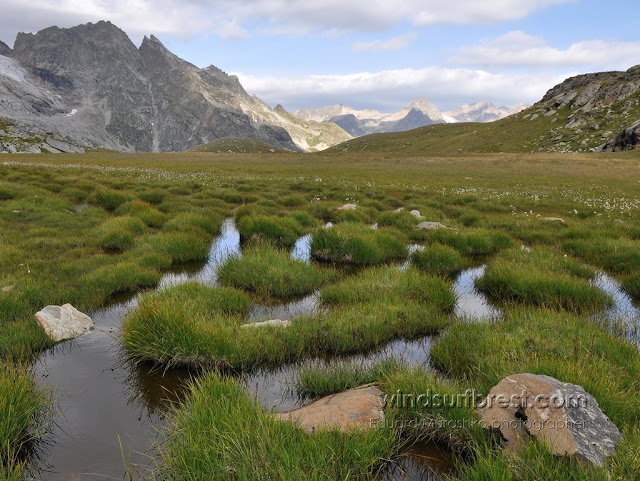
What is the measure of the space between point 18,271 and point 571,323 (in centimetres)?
1234

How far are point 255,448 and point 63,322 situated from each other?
538 centimetres

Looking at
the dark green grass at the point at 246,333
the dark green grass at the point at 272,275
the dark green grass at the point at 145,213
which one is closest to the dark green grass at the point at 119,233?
the dark green grass at the point at 145,213

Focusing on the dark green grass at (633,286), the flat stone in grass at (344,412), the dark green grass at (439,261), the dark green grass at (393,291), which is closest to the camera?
the flat stone in grass at (344,412)

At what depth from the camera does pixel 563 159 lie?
7150 cm

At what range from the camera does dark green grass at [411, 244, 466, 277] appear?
1220cm

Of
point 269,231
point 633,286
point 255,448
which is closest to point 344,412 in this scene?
point 255,448

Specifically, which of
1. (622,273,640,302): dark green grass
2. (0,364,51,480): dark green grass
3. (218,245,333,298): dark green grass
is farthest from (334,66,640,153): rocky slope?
(0,364,51,480): dark green grass

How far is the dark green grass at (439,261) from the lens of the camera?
480 inches

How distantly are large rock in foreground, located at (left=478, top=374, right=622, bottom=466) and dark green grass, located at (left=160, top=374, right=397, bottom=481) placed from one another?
4.10ft

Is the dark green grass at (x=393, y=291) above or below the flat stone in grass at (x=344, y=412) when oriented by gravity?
below

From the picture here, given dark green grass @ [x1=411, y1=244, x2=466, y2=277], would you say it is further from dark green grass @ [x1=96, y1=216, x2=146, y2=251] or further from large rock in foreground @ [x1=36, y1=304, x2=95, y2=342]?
dark green grass @ [x1=96, y1=216, x2=146, y2=251]

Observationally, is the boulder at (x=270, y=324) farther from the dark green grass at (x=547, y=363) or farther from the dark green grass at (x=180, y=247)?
the dark green grass at (x=180, y=247)

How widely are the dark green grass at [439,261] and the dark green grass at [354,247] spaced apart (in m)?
1.08

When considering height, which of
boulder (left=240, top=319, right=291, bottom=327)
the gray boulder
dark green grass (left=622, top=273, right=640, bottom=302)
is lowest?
dark green grass (left=622, top=273, right=640, bottom=302)
